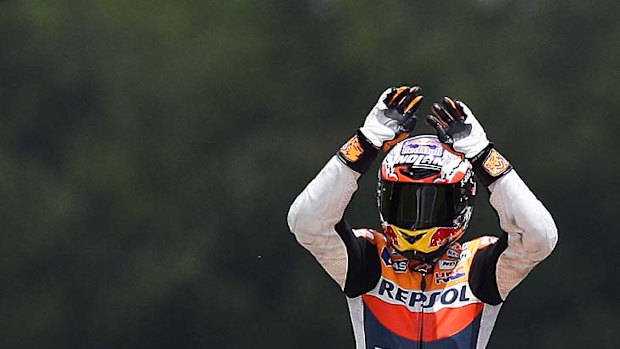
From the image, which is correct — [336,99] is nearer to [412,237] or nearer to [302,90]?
[302,90]

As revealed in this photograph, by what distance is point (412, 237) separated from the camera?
11.1 ft

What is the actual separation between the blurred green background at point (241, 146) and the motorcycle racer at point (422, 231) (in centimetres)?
167

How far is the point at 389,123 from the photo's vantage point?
3.29 m

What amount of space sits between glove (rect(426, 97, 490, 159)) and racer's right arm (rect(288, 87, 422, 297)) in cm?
7

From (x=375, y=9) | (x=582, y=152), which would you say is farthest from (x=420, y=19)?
(x=582, y=152)

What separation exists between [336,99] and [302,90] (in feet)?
0.50

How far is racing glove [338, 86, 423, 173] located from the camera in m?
3.29

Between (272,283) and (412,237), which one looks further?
(272,283)

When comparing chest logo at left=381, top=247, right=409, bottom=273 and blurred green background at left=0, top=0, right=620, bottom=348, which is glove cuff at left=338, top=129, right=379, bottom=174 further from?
blurred green background at left=0, top=0, right=620, bottom=348

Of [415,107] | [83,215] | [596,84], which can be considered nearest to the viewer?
[415,107]

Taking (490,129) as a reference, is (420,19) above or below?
above

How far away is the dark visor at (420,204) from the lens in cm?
338

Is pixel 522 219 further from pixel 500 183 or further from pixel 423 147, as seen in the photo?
pixel 423 147

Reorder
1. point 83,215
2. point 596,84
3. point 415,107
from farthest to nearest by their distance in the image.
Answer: point 83,215 → point 596,84 → point 415,107
